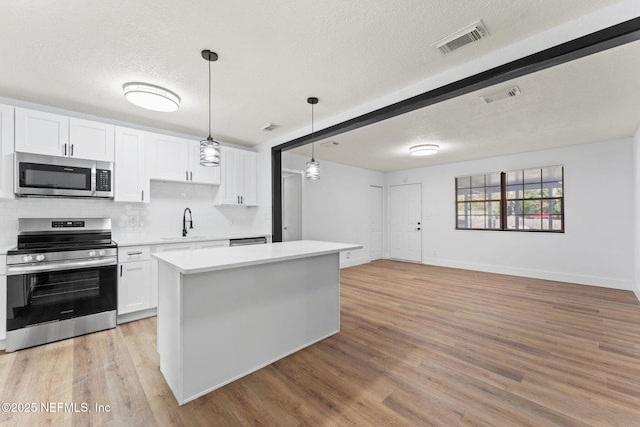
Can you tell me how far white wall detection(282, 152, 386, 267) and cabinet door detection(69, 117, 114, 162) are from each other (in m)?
2.90

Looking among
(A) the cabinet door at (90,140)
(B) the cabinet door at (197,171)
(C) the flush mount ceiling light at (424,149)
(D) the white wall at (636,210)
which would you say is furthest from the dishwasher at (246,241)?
(D) the white wall at (636,210)

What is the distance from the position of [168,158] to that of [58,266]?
180 cm

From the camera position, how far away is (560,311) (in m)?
3.67

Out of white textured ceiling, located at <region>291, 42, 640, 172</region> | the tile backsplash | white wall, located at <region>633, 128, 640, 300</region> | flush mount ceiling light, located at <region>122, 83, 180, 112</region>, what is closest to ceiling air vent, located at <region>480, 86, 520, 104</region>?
white textured ceiling, located at <region>291, 42, 640, 172</region>

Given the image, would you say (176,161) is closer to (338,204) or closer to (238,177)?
(238,177)

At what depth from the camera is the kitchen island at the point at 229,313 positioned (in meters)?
1.94

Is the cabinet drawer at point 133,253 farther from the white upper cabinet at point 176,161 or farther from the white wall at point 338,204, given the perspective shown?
the white wall at point 338,204

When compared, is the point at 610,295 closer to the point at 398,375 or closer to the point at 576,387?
the point at 576,387

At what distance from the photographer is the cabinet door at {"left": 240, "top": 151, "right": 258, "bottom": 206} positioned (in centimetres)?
486

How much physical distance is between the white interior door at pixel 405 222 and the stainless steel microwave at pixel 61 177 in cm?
652

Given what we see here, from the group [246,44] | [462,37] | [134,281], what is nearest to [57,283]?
[134,281]

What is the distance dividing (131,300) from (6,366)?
3.54 feet

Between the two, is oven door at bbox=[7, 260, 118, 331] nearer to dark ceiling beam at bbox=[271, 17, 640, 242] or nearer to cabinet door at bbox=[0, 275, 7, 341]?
cabinet door at bbox=[0, 275, 7, 341]

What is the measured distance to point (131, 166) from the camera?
366cm
